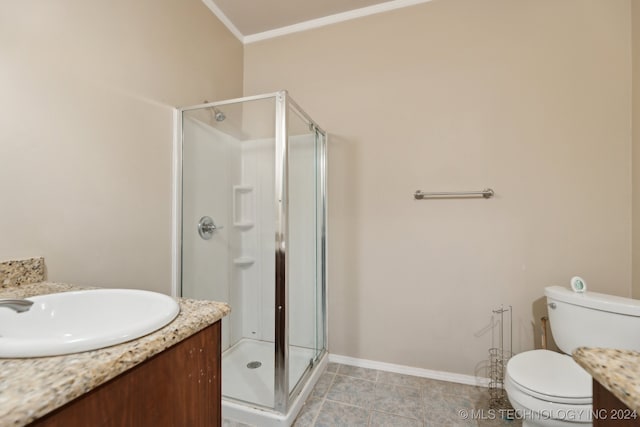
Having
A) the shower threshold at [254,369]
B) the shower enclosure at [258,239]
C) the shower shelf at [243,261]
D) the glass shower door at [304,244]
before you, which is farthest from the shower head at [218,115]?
the shower threshold at [254,369]

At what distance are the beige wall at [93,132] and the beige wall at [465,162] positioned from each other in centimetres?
106

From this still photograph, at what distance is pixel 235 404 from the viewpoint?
158 cm

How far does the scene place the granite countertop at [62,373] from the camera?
41cm

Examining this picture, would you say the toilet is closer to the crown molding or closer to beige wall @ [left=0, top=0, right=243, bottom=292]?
beige wall @ [left=0, top=0, right=243, bottom=292]

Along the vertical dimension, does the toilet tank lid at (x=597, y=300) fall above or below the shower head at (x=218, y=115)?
below

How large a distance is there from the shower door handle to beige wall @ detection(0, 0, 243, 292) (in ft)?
0.75

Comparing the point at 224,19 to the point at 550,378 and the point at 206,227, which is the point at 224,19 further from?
the point at 550,378

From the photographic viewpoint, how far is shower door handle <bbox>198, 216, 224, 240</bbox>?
1.92m

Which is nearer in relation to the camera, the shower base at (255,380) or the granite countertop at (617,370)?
the granite countertop at (617,370)

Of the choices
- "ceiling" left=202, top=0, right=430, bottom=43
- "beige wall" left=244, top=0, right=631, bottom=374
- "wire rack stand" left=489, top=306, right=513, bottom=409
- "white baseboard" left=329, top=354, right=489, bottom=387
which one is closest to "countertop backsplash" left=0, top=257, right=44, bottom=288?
"beige wall" left=244, top=0, right=631, bottom=374

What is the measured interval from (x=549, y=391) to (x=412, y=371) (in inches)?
37.9

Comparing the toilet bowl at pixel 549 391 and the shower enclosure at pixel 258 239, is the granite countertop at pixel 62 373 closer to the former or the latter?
the shower enclosure at pixel 258 239

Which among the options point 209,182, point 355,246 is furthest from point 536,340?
point 209,182

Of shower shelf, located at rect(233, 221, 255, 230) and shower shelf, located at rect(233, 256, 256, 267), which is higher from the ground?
shower shelf, located at rect(233, 221, 255, 230)
